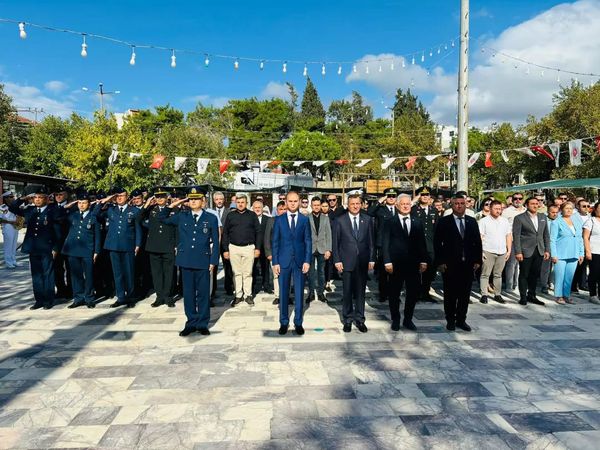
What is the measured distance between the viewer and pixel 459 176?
11.7m

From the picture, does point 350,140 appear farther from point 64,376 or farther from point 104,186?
point 64,376

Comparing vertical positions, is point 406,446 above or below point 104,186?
below

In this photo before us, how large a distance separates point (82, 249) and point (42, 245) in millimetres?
618

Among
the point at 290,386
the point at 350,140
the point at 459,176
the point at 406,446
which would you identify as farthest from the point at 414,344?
the point at 350,140

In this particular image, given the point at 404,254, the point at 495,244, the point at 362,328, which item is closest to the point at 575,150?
the point at 495,244

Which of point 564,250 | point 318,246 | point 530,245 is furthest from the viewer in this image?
point 318,246

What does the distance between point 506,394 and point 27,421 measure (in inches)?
154

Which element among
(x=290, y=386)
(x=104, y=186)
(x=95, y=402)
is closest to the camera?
(x=95, y=402)

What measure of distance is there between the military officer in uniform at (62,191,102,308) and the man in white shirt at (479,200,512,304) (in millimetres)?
6375

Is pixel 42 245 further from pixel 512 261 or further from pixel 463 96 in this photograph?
pixel 463 96

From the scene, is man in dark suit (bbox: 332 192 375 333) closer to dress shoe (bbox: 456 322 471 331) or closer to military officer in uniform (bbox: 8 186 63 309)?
dress shoe (bbox: 456 322 471 331)

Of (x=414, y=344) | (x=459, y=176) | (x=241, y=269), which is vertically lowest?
(x=414, y=344)

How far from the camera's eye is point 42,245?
6773 millimetres

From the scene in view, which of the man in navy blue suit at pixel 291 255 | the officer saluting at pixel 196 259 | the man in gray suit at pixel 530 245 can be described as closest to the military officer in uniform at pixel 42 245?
the officer saluting at pixel 196 259
